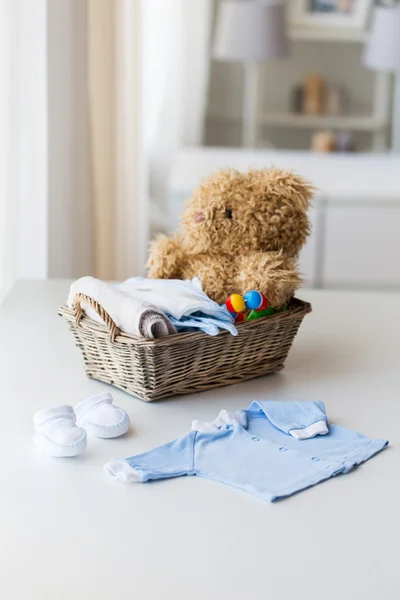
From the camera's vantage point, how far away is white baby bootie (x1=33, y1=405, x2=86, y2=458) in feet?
3.44

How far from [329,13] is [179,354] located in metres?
3.75

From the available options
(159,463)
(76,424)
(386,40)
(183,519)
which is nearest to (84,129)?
(386,40)

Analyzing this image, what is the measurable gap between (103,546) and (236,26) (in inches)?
128

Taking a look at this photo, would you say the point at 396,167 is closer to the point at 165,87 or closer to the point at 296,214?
the point at 165,87

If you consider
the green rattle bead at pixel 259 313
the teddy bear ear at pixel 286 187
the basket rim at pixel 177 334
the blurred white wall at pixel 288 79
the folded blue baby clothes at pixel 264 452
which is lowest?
A: the folded blue baby clothes at pixel 264 452

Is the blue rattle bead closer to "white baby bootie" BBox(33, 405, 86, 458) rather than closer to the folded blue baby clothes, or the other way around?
the folded blue baby clothes

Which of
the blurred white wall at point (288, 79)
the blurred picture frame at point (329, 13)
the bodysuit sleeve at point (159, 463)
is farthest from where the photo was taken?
the blurred white wall at point (288, 79)

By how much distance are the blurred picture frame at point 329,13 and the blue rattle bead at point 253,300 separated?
3584mm

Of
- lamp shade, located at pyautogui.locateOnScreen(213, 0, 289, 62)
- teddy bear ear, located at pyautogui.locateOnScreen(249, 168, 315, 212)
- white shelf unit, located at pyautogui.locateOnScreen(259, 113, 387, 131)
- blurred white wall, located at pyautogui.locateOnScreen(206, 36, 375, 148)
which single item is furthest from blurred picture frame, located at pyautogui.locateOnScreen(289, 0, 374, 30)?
teddy bear ear, located at pyautogui.locateOnScreen(249, 168, 315, 212)

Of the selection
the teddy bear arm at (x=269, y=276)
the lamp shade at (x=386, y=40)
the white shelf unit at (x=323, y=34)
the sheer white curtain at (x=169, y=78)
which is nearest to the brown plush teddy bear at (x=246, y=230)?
the teddy bear arm at (x=269, y=276)

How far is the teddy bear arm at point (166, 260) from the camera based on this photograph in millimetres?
1404

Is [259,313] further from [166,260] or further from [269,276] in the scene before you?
[166,260]

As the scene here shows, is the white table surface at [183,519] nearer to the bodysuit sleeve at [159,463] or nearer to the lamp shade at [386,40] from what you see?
the bodysuit sleeve at [159,463]

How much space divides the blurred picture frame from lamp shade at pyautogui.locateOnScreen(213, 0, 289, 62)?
0.77m
